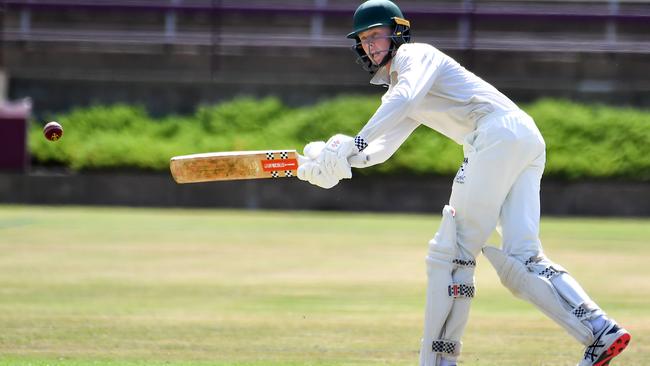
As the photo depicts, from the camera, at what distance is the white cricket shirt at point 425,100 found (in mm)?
5352

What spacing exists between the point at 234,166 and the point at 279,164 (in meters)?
0.23

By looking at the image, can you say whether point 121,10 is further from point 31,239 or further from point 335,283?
point 335,283

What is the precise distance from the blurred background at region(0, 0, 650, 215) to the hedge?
0.10ft

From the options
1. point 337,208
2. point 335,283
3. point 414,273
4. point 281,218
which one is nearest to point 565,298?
point 335,283

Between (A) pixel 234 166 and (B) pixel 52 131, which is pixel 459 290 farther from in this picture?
(B) pixel 52 131

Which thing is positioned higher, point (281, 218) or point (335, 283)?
point (335, 283)

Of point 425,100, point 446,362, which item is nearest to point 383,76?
point 425,100

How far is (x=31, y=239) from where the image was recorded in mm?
13844

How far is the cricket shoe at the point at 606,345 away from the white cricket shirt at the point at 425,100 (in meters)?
1.12

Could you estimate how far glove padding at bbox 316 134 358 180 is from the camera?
5312 millimetres

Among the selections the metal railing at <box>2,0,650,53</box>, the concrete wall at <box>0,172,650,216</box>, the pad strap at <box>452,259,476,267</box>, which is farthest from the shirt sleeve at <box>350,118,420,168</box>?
the metal railing at <box>2,0,650,53</box>

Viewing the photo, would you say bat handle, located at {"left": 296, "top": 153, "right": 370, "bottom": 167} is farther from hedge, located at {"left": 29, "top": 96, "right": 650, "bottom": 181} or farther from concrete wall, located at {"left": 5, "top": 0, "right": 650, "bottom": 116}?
concrete wall, located at {"left": 5, "top": 0, "right": 650, "bottom": 116}

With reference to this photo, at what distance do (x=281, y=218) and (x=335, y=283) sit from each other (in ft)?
26.4

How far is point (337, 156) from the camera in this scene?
531 centimetres
